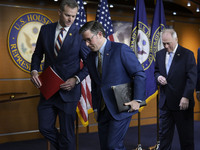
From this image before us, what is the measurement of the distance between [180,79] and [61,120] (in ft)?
4.89

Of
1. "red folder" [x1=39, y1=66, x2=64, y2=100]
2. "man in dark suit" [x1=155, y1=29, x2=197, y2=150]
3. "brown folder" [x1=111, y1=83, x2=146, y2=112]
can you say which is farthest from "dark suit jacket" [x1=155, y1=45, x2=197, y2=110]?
"red folder" [x1=39, y1=66, x2=64, y2=100]

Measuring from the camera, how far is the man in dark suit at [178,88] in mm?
3178

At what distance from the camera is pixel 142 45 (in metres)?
4.36

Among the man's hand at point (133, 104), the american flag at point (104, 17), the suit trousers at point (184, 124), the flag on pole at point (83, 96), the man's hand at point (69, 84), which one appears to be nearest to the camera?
the man's hand at point (133, 104)

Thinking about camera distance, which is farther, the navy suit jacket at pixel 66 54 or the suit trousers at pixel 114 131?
the navy suit jacket at pixel 66 54

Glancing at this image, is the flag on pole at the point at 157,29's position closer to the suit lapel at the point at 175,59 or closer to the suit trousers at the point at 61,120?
the suit lapel at the point at 175,59

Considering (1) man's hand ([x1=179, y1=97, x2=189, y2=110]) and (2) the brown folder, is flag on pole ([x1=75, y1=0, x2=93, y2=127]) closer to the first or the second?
(1) man's hand ([x1=179, y1=97, x2=189, y2=110])

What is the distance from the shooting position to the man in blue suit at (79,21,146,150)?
2283 millimetres

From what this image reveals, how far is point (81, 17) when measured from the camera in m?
3.79

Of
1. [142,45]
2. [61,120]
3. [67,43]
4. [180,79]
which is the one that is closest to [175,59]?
[180,79]

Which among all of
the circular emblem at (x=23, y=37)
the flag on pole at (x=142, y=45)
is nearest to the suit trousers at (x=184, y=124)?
the flag on pole at (x=142, y=45)

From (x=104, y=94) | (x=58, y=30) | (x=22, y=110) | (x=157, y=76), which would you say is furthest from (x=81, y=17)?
(x=22, y=110)

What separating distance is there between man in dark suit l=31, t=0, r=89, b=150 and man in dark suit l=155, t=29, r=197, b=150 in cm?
113

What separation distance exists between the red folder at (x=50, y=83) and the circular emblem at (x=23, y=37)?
8.17 feet
